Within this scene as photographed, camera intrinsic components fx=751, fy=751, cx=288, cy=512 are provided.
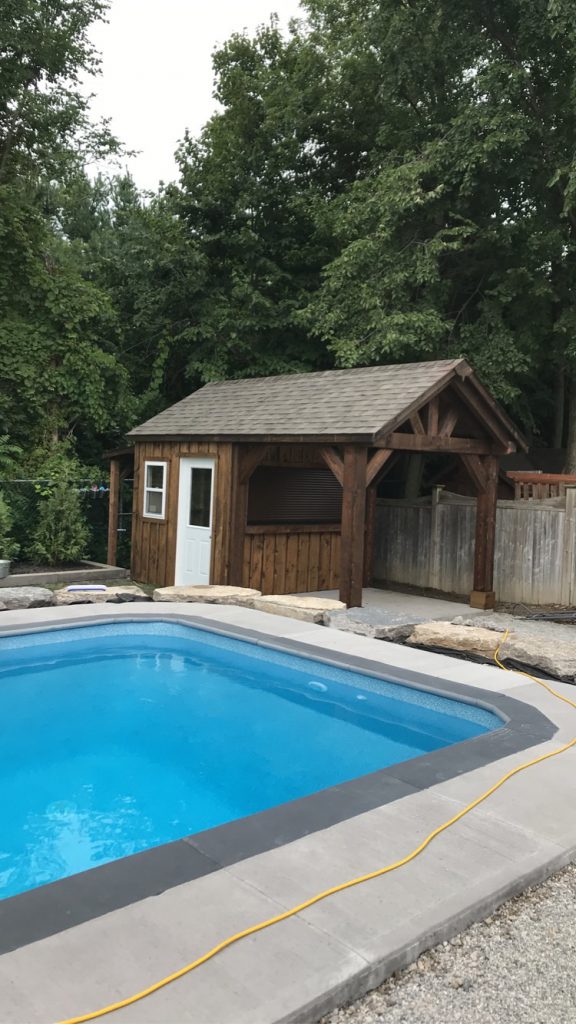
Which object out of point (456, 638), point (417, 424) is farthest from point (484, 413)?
point (456, 638)

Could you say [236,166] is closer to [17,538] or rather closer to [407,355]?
[407,355]

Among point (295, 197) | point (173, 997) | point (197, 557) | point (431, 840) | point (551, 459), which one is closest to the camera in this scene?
point (173, 997)

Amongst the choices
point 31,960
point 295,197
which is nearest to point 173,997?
point 31,960

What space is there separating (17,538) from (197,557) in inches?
127

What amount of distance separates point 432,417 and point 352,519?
194 centimetres

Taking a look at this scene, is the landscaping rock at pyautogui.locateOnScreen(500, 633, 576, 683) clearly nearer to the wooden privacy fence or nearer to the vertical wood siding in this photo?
the wooden privacy fence

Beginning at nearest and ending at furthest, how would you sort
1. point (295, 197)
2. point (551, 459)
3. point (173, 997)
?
point (173, 997), point (295, 197), point (551, 459)

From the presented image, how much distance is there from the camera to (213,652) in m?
7.64

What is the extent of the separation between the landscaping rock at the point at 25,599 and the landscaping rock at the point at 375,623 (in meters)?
3.39

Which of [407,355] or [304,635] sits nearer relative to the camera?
[304,635]

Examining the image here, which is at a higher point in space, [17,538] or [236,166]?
[236,166]

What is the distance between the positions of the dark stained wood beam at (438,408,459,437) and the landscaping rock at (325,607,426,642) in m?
2.78

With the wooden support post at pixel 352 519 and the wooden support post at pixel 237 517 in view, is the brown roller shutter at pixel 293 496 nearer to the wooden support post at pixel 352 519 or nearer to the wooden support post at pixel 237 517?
the wooden support post at pixel 237 517

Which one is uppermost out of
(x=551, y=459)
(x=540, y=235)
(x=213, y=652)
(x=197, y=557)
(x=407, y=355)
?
(x=540, y=235)
